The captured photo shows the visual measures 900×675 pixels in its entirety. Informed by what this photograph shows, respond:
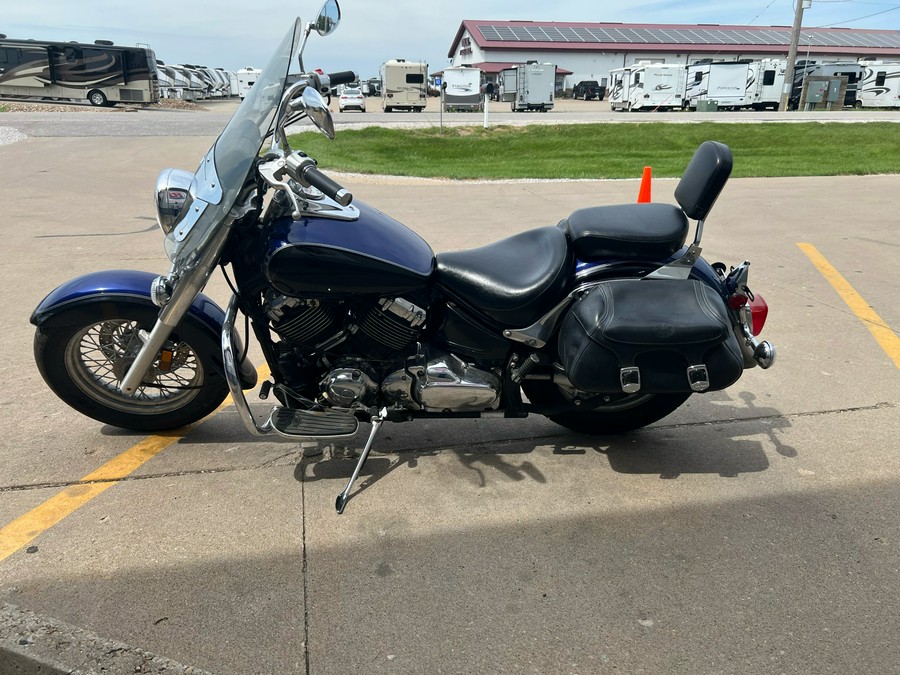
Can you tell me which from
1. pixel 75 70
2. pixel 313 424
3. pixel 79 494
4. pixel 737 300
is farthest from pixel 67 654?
pixel 75 70

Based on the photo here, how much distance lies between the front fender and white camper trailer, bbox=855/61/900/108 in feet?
147

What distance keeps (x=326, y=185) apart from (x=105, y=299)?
1420 mm

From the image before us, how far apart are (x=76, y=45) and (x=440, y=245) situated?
30.1 m

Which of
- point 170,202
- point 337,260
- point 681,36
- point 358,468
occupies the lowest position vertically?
point 358,468

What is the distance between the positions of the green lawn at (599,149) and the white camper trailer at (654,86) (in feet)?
56.8

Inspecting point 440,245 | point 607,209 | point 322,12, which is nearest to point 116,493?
point 322,12

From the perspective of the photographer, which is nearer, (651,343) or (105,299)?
(651,343)

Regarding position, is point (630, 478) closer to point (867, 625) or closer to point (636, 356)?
point (636, 356)

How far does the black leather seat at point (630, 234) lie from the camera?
2.80m

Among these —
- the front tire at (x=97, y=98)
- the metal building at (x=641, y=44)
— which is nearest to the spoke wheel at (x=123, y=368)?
the front tire at (x=97, y=98)

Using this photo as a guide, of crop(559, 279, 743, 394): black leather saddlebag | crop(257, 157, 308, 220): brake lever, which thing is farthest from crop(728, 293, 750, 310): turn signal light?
crop(257, 157, 308, 220): brake lever

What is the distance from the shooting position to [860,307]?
5227 millimetres

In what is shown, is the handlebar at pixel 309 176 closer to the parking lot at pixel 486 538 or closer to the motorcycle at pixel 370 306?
the motorcycle at pixel 370 306

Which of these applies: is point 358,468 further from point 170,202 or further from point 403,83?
point 403,83
